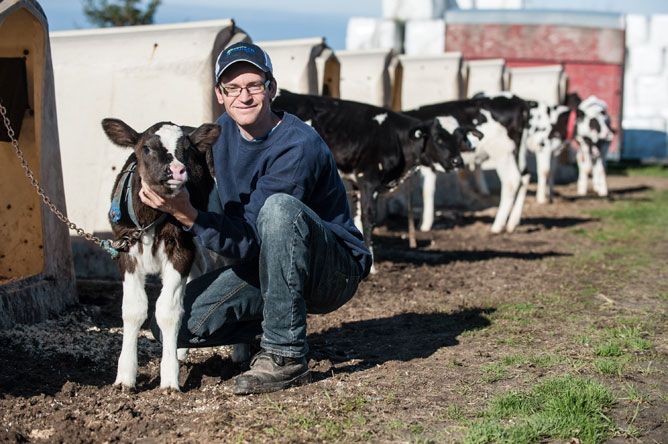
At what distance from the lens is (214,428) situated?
3.60 meters

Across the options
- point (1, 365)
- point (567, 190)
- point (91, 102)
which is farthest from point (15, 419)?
point (567, 190)

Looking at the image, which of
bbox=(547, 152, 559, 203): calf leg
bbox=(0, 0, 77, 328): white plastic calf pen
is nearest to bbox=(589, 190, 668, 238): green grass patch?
bbox=(547, 152, 559, 203): calf leg

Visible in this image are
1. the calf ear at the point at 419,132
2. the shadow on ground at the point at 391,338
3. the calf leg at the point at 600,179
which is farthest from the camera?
the calf leg at the point at 600,179

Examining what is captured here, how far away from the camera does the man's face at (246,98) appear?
4180 mm

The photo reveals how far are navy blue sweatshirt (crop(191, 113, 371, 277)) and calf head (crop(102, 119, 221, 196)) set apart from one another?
0.63 ft

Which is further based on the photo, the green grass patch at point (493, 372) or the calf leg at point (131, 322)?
the green grass patch at point (493, 372)

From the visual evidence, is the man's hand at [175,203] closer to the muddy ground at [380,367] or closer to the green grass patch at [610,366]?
the muddy ground at [380,367]

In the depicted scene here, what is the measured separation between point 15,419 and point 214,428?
101 cm

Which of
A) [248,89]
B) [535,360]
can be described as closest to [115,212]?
[248,89]

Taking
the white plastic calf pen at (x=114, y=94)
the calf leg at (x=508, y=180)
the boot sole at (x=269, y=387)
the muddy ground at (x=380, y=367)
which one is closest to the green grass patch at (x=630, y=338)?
the muddy ground at (x=380, y=367)

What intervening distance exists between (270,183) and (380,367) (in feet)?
4.62

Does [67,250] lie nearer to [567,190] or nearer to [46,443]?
[46,443]

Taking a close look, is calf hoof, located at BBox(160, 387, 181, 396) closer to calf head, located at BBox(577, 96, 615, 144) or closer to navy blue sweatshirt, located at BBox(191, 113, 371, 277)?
navy blue sweatshirt, located at BBox(191, 113, 371, 277)

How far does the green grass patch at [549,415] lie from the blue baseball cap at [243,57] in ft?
7.23
